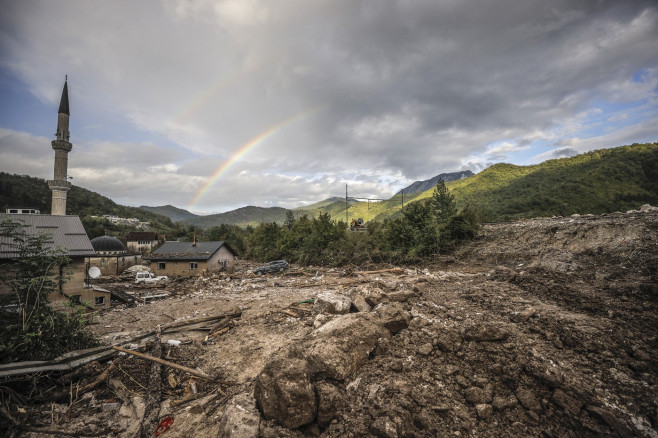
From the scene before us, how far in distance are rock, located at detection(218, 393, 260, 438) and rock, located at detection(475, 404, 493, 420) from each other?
293cm

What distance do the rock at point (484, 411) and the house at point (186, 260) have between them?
92.6 ft

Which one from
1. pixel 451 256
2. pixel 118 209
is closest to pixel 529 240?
pixel 451 256

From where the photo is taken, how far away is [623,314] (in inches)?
176

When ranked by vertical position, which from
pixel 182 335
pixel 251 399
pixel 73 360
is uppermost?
pixel 251 399

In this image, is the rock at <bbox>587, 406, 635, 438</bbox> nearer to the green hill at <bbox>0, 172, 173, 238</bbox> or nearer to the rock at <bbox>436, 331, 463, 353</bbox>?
the rock at <bbox>436, 331, 463, 353</bbox>

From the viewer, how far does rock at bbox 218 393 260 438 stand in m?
3.37

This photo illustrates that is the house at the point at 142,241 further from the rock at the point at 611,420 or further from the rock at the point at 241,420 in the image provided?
the rock at the point at 611,420

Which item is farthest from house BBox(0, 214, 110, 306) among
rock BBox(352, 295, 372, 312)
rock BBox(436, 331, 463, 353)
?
rock BBox(436, 331, 463, 353)

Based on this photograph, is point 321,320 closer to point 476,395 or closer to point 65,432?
point 476,395

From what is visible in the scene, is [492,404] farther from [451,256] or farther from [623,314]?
[451,256]

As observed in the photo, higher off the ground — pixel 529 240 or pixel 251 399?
pixel 529 240

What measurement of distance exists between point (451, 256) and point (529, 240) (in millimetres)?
4810

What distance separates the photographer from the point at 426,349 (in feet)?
14.1

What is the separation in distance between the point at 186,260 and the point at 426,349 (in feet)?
95.8
